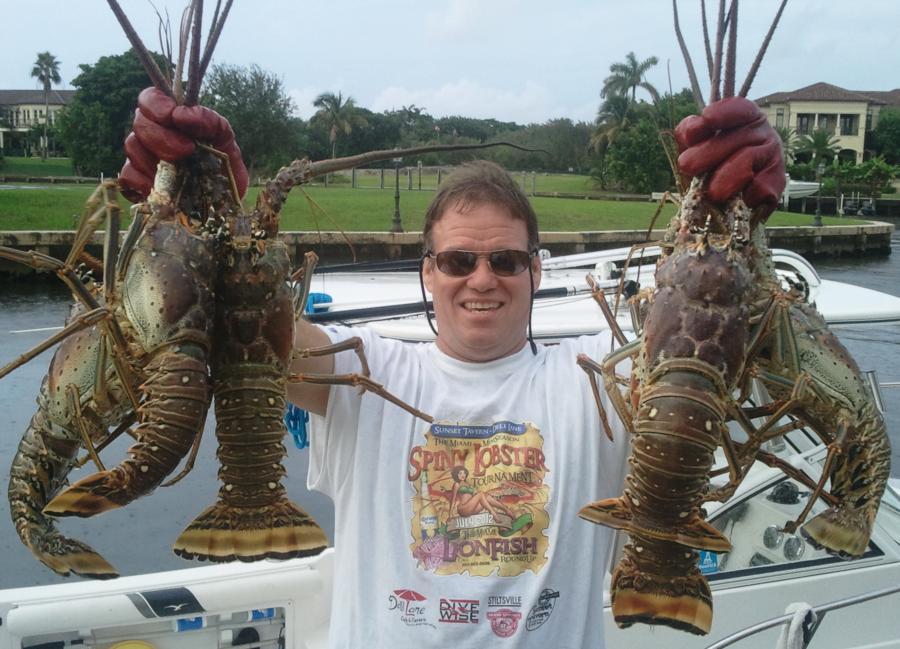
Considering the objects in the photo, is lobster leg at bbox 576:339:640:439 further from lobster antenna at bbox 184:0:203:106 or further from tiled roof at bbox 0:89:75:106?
tiled roof at bbox 0:89:75:106

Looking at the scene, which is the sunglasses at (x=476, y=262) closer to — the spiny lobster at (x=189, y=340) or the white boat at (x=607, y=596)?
the spiny lobster at (x=189, y=340)

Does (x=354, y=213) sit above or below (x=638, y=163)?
below

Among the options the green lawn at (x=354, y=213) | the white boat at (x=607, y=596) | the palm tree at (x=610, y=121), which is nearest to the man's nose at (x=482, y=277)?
the white boat at (x=607, y=596)

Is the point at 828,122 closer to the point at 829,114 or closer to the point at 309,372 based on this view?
the point at 829,114

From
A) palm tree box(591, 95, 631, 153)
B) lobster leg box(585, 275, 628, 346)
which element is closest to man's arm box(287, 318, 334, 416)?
lobster leg box(585, 275, 628, 346)

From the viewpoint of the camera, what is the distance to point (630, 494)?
217cm

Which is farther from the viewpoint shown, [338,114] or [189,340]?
[338,114]

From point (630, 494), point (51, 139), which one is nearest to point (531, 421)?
point (630, 494)

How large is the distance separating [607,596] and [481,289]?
2279 mm

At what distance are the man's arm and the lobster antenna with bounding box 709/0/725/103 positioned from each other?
1.31 meters

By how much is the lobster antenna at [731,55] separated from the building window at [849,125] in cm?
7956

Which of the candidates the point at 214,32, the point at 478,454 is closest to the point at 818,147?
the point at 478,454

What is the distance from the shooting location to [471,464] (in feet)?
7.07

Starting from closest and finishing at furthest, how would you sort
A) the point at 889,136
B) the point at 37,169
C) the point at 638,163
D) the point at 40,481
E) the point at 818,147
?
the point at 40,481 < the point at 638,163 < the point at 37,169 < the point at 818,147 < the point at 889,136
